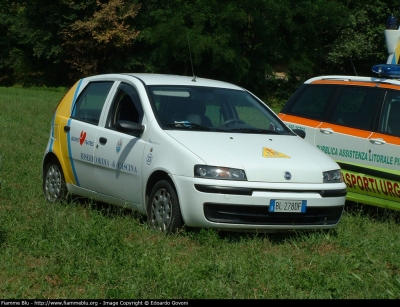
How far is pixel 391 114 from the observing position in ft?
30.5

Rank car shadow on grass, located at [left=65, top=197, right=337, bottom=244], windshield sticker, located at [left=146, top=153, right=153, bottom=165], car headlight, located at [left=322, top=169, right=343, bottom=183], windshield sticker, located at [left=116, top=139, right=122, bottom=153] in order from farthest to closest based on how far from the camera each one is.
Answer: windshield sticker, located at [left=116, top=139, right=122, bottom=153] → windshield sticker, located at [left=146, top=153, right=153, bottom=165] → car headlight, located at [left=322, top=169, right=343, bottom=183] → car shadow on grass, located at [left=65, top=197, right=337, bottom=244]

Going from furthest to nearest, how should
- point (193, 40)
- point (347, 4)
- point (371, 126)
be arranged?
point (347, 4) → point (193, 40) → point (371, 126)

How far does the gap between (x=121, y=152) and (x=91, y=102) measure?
4.27 feet

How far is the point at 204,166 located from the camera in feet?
24.2

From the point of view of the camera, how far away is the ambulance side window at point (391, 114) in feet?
30.2

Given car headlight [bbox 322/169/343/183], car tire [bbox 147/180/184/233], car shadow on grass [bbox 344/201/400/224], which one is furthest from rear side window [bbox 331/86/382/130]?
car tire [bbox 147/180/184/233]

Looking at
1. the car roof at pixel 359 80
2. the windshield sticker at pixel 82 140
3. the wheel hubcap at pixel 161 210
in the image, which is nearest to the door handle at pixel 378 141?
the car roof at pixel 359 80

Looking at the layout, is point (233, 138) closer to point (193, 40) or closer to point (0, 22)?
point (193, 40)

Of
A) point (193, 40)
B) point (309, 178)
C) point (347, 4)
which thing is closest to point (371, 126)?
point (309, 178)

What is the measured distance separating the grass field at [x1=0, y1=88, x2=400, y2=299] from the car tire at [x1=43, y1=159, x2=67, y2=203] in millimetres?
359

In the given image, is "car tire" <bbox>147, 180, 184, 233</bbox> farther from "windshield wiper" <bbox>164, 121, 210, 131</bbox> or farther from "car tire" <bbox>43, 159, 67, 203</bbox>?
"car tire" <bbox>43, 159, 67, 203</bbox>

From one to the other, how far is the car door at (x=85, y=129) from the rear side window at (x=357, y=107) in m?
2.74

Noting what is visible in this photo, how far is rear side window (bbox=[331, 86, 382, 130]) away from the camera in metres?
9.45

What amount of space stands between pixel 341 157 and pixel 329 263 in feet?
10.3
